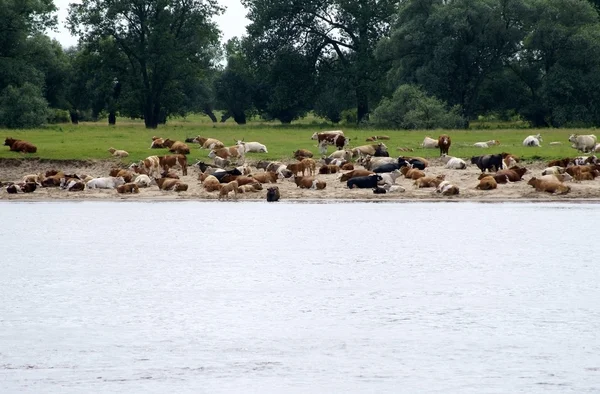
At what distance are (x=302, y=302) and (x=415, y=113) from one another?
35.5 meters

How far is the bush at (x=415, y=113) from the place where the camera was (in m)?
50.5

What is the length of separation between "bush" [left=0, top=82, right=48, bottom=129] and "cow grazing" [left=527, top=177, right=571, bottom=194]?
29833 mm

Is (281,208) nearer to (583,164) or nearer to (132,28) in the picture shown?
(583,164)

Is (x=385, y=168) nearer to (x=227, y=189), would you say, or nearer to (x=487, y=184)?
(x=487, y=184)

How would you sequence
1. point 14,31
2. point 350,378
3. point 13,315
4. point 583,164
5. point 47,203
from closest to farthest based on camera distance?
1. point 350,378
2. point 13,315
3. point 47,203
4. point 583,164
5. point 14,31

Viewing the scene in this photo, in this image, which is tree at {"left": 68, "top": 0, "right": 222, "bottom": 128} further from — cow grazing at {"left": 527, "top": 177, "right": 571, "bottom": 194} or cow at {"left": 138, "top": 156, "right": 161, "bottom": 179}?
cow grazing at {"left": 527, "top": 177, "right": 571, "bottom": 194}

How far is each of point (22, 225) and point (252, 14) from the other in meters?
43.7

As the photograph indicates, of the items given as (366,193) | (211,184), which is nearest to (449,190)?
(366,193)

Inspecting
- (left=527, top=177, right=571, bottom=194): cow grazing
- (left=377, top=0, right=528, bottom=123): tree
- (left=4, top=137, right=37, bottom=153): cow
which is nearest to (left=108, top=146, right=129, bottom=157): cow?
(left=4, top=137, right=37, bottom=153): cow

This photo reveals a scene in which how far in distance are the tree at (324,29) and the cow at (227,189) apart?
119ft

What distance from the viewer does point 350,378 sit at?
11250 millimetres

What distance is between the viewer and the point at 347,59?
69.0m

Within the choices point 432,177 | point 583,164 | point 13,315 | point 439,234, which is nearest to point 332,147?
point 432,177

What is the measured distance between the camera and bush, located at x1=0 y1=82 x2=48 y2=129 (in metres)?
51.5
